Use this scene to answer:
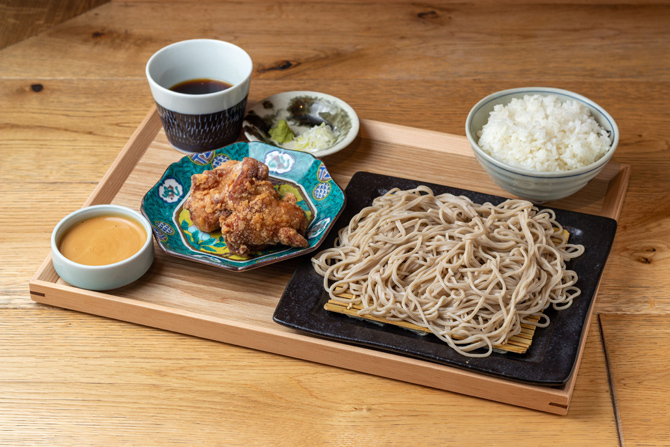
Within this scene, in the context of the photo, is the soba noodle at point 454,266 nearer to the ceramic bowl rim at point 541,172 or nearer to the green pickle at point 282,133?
the ceramic bowl rim at point 541,172

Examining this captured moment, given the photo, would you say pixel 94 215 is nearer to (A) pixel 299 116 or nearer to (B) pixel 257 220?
(B) pixel 257 220

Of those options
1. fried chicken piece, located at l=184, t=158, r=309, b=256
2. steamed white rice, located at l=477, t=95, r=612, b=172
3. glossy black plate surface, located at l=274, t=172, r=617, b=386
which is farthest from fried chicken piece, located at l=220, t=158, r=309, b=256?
steamed white rice, located at l=477, t=95, r=612, b=172

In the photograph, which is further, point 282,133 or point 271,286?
point 282,133

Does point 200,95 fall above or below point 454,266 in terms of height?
above

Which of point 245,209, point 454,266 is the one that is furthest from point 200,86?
point 454,266

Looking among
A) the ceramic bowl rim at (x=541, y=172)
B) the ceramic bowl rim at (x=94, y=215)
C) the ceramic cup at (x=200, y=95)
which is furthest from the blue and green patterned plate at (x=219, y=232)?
the ceramic bowl rim at (x=541, y=172)

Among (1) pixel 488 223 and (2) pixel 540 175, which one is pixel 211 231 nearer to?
(1) pixel 488 223

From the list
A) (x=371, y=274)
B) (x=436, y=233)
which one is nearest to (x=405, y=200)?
(x=436, y=233)
